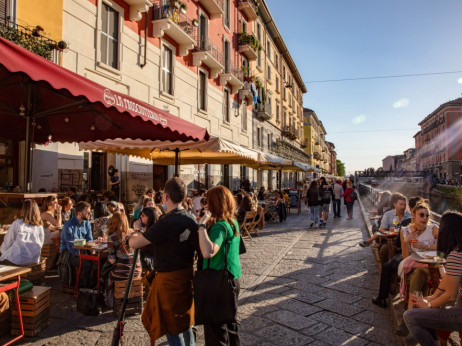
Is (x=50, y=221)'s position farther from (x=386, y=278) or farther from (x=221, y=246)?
(x=386, y=278)

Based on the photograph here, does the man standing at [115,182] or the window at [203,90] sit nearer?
the man standing at [115,182]

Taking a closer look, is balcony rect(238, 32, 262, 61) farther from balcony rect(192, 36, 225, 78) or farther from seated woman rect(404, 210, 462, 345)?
seated woman rect(404, 210, 462, 345)

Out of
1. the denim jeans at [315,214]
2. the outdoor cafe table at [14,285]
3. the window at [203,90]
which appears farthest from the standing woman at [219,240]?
the window at [203,90]

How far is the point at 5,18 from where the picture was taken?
280 inches

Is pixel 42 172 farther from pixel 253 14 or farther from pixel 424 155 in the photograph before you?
pixel 424 155

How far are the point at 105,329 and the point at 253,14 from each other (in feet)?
75.9

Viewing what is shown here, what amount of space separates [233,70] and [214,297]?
62.8 feet

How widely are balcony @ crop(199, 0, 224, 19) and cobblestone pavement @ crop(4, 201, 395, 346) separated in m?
13.2

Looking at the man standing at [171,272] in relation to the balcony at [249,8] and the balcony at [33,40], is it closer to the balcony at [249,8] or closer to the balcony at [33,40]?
the balcony at [33,40]

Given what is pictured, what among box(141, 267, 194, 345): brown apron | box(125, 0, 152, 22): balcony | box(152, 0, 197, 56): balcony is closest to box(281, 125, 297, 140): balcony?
box(152, 0, 197, 56): balcony

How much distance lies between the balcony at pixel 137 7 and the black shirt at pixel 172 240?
1037cm

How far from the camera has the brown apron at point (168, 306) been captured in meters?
2.68

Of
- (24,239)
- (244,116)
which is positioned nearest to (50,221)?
(24,239)

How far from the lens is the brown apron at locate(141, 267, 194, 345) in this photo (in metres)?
2.68
